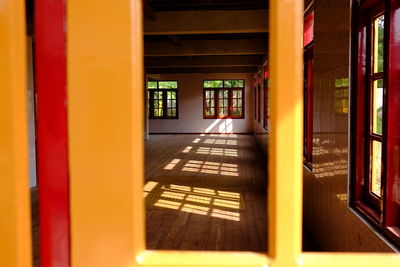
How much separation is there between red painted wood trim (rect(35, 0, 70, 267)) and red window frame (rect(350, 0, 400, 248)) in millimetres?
1997

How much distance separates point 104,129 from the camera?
32.2 inches

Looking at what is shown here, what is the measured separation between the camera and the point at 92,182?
0.83 metres

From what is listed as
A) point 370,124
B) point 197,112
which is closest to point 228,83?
point 197,112

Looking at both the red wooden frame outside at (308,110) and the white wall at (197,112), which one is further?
the white wall at (197,112)

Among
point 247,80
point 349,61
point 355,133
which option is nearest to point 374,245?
point 355,133

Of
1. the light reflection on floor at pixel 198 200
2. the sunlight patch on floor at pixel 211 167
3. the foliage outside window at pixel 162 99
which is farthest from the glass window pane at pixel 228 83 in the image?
the light reflection on floor at pixel 198 200

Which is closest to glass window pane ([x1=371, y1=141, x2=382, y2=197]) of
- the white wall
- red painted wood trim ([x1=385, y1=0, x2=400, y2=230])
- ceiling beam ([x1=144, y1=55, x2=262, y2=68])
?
red painted wood trim ([x1=385, y1=0, x2=400, y2=230])

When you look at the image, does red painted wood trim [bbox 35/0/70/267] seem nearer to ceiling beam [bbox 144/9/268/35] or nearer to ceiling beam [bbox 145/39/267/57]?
ceiling beam [bbox 144/9/268/35]

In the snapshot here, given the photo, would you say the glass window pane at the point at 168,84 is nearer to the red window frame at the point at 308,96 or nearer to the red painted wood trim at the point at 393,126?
the red window frame at the point at 308,96

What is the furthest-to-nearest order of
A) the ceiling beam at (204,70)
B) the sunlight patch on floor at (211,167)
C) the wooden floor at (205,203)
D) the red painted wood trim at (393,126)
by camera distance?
the ceiling beam at (204,70) < the sunlight patch on floor at (211,167) < the wooden floor at (205,203) < the red painted wood trim at (393,126)

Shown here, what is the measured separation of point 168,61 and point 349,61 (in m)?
11.2

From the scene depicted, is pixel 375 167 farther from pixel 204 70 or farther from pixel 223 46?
pixel 204 70

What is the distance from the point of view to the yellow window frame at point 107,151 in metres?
0.81

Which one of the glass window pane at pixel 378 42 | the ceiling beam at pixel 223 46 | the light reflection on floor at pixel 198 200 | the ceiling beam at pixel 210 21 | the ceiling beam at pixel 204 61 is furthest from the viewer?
the ceiling beam at pixel 204 61
